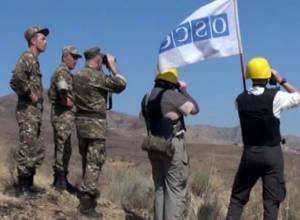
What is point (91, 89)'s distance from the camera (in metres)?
9.39

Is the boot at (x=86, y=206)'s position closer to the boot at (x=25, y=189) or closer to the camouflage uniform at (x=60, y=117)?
the boot at (x=25, y=189)

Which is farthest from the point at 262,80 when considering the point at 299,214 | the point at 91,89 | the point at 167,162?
the point at 299,214

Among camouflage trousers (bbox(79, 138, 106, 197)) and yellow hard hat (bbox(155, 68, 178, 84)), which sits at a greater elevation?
yellow hard hat (bbox(155, 68, 178, 84))


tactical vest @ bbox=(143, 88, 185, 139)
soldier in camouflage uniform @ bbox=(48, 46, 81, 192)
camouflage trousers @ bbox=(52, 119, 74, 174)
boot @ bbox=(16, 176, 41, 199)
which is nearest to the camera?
tactical vest @ bbox=(143, 88, 185, 139)

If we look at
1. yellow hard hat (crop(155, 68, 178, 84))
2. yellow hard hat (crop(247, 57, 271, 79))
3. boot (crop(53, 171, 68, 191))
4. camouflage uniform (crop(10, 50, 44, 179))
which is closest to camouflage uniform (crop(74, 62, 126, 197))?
camouflage uniform (crop(10, 50, 44, 179))

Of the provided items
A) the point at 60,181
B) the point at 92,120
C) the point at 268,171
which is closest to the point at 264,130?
the point at 268,171

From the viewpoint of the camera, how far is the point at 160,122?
337 inches

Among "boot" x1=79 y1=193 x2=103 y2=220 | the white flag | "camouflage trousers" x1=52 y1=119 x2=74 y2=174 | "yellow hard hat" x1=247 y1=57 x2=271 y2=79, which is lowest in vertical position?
"boot" x1=79 y1=193 x2=103 y2=220

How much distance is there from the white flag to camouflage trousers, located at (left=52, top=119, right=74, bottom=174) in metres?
2.26

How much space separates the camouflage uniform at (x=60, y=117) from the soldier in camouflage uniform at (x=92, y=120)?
0.73 m

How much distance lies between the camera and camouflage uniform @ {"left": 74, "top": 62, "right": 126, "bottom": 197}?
9.38 metres

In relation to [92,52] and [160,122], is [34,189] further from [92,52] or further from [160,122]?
[160,122]

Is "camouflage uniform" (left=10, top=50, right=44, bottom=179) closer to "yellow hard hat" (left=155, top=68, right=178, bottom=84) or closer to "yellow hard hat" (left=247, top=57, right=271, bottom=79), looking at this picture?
"yellow hard hat" (left=155, top=68, right=178, bottom=84)

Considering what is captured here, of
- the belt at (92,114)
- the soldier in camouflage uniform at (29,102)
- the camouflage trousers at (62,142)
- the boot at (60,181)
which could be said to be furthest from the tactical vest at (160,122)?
the boot at (60,181)
